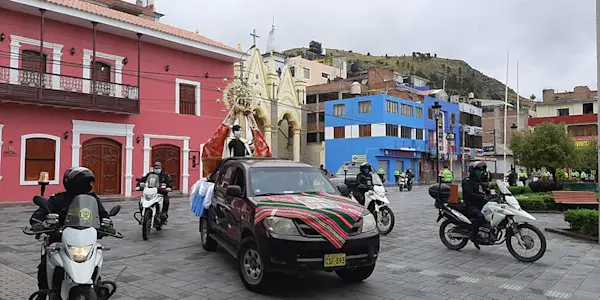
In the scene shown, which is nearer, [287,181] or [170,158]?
[287,181]

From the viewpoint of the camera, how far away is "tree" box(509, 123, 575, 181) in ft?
75.8

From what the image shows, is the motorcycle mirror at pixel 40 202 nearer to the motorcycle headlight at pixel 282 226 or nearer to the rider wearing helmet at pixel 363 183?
the motorcycle headlight at pixel 282 226

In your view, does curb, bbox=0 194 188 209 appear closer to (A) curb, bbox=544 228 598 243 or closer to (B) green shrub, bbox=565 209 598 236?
(A) curb, bbox=544 228 598 243

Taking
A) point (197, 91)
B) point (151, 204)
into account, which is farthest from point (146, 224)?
point (197, 91)

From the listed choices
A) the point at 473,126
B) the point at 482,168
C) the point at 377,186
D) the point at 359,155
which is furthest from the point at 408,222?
the point at 473,126

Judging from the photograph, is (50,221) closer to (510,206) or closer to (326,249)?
(326,249)

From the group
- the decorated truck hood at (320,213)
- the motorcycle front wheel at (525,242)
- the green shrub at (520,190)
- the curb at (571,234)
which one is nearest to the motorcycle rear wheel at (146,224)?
the decorated truck hood at (320,213)

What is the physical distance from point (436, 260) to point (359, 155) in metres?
38.0

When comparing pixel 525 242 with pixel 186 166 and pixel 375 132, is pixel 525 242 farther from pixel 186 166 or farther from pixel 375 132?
pixel 375 132

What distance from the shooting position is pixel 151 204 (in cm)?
978

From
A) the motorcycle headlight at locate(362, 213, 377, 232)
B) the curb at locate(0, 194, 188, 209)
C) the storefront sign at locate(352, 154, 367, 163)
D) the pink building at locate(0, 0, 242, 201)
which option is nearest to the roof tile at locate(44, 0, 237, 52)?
the pink building at locate(0, 0, 242, 201)

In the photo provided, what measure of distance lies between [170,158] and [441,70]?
427 ft

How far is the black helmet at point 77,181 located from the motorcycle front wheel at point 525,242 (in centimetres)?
663

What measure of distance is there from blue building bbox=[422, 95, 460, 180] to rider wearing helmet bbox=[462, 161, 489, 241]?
1671 inches
